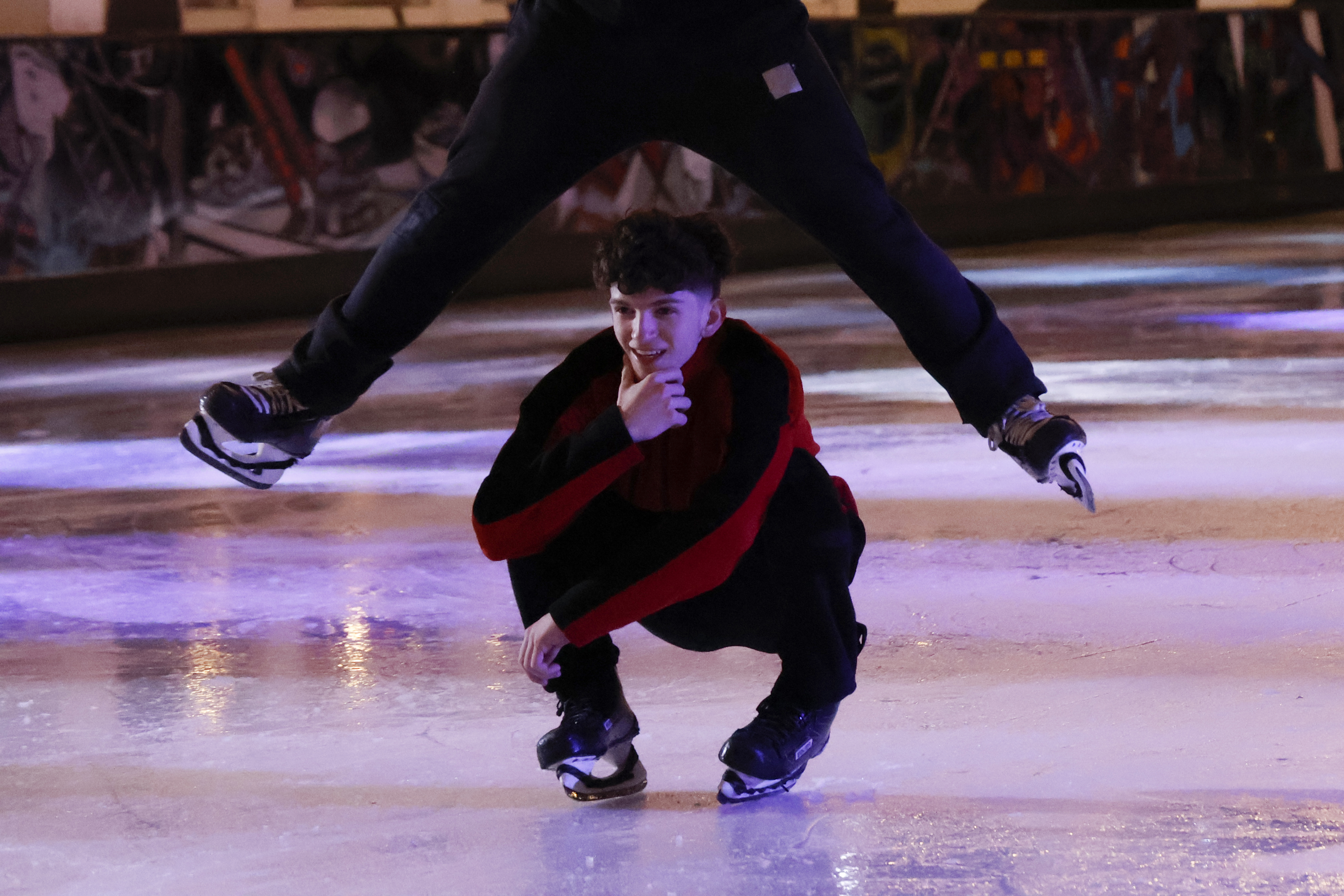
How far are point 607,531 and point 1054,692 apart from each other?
2.97 ft

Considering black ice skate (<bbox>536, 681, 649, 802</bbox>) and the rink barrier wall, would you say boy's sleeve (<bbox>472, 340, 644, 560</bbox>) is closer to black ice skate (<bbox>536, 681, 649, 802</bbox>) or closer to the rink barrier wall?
black ice skate (<bbox>536, 681, 649, 802</bbox>)

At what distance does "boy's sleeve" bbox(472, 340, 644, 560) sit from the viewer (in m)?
2.39

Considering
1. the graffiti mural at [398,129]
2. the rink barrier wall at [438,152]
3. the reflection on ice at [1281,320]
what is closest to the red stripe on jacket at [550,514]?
the reflection on ice at [1281,320]

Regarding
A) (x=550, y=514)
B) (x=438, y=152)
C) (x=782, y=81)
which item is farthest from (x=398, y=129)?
(x=550, y=514)

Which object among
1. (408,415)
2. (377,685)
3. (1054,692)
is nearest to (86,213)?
(408,415)

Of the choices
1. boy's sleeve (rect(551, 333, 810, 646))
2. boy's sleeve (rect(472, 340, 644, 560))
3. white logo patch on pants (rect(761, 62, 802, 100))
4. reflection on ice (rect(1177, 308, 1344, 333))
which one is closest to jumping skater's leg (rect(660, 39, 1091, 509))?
white logo patch on pants (rect(761, 62, 802, 100))

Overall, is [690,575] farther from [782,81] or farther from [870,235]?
[782,81]

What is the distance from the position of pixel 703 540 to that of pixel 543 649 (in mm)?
263

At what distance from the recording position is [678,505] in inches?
99.3

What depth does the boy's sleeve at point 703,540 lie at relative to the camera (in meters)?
2.38

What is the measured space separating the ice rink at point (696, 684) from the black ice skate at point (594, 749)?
38 millimetres

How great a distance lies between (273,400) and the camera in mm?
2943

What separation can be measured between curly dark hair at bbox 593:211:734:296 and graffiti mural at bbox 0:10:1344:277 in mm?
6452

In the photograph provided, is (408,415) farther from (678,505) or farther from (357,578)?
(678,505)
